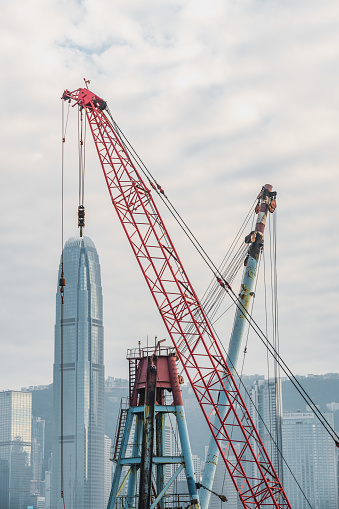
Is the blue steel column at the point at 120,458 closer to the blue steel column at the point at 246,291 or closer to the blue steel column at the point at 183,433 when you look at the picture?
the blue steel column at the point at 183,433

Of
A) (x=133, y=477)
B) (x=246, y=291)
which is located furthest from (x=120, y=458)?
(x=246, y=291)

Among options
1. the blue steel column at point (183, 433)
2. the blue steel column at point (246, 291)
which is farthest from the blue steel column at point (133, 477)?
the blue steel column at point (246, 291)

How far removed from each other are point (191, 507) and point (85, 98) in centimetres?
4383

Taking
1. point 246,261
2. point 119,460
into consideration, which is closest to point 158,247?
point 246,261

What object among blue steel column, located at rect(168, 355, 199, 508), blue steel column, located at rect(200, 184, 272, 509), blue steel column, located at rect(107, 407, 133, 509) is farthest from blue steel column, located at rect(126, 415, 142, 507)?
blue steel column, located at rect(200, 184, 272, 509)

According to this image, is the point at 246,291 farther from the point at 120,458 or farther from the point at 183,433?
the point at 120,458

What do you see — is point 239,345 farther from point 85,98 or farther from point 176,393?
point 85,98

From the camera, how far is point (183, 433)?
71.1 m

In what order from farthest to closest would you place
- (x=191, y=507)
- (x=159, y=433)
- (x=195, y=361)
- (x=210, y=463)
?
(x=210, y=463)
(x=195, y=361)
(x=159, y=433)
(x=191, y=507)

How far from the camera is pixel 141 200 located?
89.8m

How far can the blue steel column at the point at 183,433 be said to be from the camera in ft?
226

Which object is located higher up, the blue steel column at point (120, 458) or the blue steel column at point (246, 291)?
the blue steel column at point (246, 291)

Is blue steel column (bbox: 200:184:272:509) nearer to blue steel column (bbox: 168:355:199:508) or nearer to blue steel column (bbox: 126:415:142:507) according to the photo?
blue steel column (bbox: 126:415:142:507)

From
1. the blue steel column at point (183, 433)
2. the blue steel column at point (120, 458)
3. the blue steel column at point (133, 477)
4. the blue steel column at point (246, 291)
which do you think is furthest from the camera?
the blue steel column at point (246, 291)
